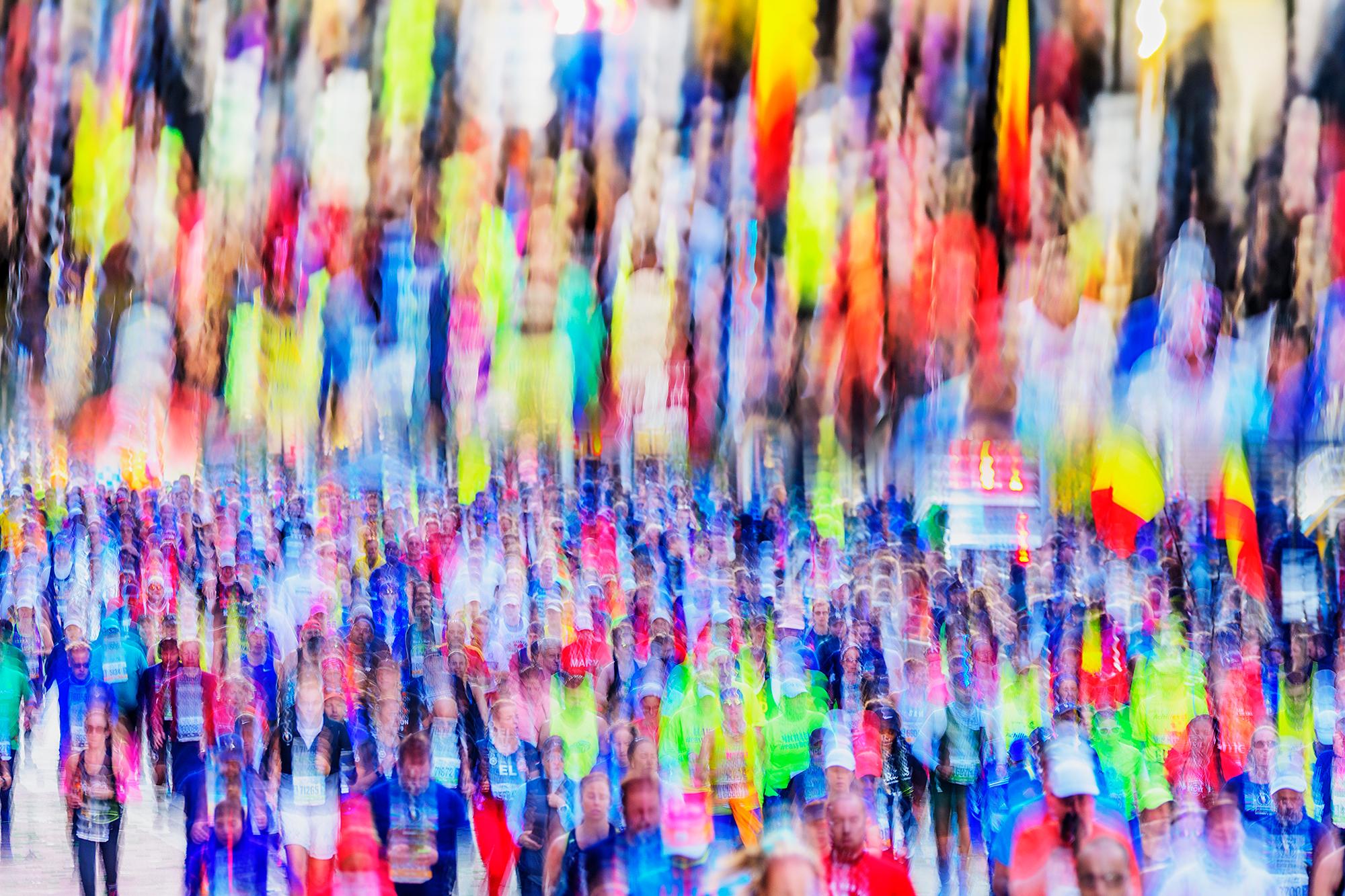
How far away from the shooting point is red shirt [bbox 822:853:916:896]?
2.92m

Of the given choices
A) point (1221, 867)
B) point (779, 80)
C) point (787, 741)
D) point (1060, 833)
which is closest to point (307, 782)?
point (787, 741)

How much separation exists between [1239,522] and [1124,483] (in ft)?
1.25

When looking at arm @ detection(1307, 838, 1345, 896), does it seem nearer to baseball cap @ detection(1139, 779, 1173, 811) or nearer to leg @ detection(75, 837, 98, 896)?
baseball cap @ detection(1139, 779, 1173, 811)

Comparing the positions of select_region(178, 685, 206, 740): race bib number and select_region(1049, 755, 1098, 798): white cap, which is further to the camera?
select_region(178, 685, 206, 740): race bib number

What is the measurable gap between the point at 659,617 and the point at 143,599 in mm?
1698

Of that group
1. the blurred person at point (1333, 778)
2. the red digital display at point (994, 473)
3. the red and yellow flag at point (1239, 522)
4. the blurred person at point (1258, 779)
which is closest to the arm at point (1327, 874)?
the blurred person at point (1258, 779)

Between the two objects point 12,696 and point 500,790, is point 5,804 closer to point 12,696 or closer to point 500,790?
point 12,696

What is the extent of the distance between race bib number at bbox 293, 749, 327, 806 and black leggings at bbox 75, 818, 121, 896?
55 cm

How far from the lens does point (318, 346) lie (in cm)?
452

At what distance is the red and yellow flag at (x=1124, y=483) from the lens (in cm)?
441

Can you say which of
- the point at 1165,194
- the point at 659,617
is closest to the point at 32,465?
the point at 659,617

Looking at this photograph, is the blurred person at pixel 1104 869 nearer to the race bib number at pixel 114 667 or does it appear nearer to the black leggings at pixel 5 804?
the race bib number at pixel 114 667

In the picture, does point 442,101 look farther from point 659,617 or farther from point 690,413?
point 659,617

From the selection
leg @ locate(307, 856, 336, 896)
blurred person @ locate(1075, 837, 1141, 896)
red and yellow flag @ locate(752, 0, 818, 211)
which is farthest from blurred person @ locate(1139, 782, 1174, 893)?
red and yellow flag @ locate(752, 0, 818, 211)
